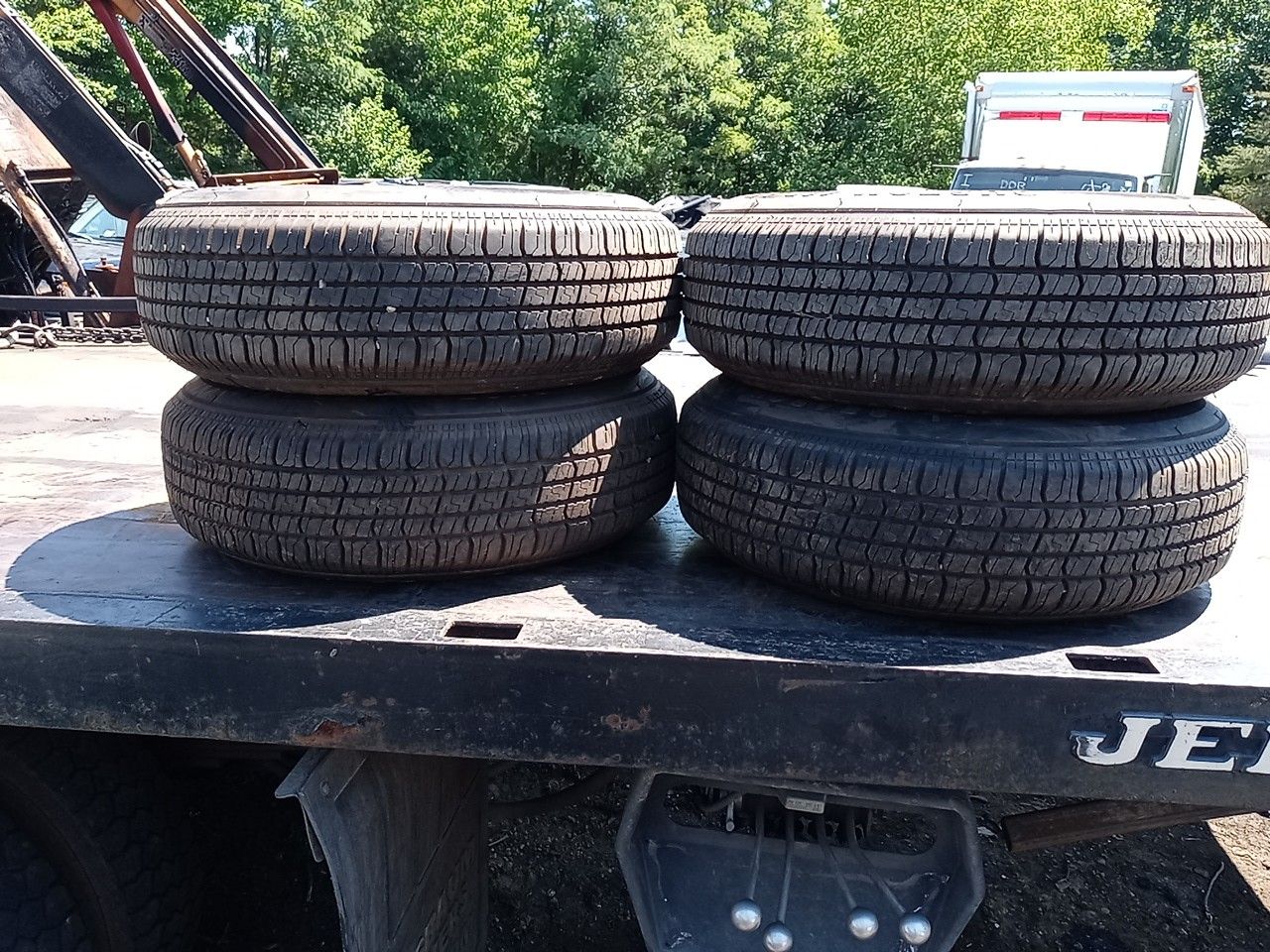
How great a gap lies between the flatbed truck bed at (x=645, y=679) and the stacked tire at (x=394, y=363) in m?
0.15

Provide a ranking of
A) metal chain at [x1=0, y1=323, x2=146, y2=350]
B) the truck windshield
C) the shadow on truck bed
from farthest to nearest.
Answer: the truck windshield → metal chain at [x1=0, y1=323, x2=146, y2=350] → the shadow on truck bed

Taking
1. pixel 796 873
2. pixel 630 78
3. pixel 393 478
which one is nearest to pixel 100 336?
pixel 393 478

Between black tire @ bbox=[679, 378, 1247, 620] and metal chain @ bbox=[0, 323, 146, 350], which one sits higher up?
black tire @ bbox=[679, 378, 1247, 620]

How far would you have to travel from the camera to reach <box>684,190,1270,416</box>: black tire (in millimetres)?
1590

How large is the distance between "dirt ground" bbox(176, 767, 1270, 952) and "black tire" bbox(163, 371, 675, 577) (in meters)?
0.89

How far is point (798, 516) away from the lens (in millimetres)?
1764

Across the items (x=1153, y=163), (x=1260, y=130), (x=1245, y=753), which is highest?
(x=1245, y=753)

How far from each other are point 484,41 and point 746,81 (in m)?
7.19

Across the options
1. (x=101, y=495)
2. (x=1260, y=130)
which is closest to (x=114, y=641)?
(x=101, y=495)

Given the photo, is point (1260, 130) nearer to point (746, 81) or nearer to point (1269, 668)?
point (746, 81)

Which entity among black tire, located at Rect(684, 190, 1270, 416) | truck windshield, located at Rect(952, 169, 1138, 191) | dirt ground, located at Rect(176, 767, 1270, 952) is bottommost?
dirt ground, located at Rect(176, 767, 1270, 952)

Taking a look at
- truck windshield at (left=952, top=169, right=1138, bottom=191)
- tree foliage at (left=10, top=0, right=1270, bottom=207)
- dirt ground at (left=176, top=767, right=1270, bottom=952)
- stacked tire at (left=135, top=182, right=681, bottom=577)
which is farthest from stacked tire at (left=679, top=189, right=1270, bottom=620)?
tree foliage at (left=10, top=0, right=1270, bottom=207)

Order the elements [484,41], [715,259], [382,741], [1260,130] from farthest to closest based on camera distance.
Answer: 1. [1260,130]
2. [484,41]
3. [715,259]
4. [382,741]

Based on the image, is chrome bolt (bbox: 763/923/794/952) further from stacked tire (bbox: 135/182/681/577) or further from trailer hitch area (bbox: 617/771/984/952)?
stacked tire (bbox: 135/182/681/577)
